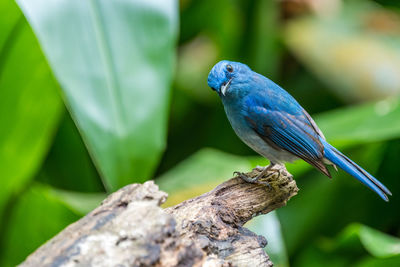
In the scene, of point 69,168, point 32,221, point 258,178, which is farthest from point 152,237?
point 69,168

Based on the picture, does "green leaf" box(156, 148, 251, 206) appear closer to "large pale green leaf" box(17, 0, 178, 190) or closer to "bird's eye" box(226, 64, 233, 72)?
"large pale green leaf" box(17, 0, 178, 190)

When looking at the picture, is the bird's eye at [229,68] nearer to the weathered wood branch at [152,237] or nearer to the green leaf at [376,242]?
the weathered wood branch at [152,237]

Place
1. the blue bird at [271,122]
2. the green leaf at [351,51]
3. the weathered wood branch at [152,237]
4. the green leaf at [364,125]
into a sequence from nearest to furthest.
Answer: the weathered wood branch at [152,237] < the blue bird at [271,122] < the green leaf at [364,125] < the green leaf at [351,51]

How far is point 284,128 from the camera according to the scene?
233cm

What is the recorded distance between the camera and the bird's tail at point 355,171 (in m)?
2.20

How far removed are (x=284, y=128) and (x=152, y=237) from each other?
3.24 feet

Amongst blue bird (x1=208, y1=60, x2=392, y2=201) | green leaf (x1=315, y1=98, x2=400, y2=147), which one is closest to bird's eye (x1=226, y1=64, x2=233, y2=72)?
blue bird (x1=208, y1=60, x2=392, y2=201)

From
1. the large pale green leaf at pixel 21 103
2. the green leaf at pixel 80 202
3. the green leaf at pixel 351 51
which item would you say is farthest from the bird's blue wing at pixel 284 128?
the green leaf at pixel 351 51

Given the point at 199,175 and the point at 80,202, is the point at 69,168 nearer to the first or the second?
the point at 80,202

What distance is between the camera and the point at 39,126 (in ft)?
10.3

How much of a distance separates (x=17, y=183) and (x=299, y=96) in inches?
94.0

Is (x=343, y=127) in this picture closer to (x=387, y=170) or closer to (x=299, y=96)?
(x=387, y=170)

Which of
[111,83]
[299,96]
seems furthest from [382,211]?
[111,83]

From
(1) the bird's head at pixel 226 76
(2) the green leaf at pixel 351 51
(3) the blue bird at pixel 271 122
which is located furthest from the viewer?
(2) the green leaf at pixel 351 51
